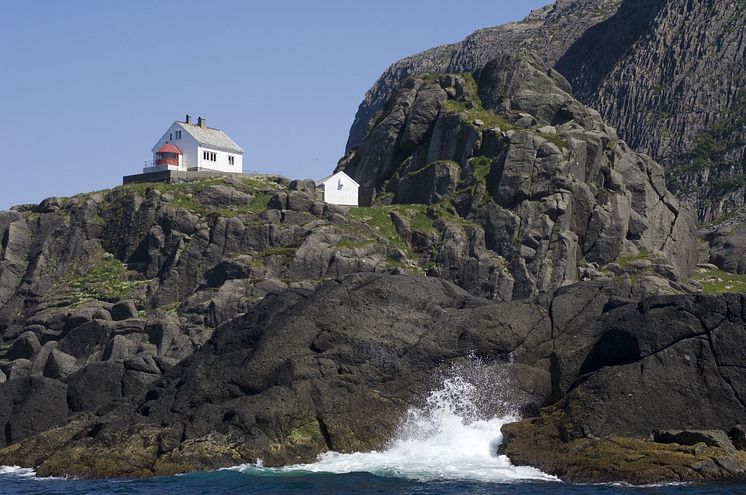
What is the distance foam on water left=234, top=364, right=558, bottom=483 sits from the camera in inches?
2109

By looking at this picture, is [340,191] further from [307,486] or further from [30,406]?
[307,486]

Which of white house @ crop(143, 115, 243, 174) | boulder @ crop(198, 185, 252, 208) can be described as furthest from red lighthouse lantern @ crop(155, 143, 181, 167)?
boulder @ crop(198, 185, 252, 208)

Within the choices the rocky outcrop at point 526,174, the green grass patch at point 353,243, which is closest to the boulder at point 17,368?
the green grass patch at point 353,243

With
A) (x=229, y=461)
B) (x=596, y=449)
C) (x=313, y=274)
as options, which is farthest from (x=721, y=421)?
(x=313, y=274)

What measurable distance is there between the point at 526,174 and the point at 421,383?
38.8m

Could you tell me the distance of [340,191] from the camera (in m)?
108

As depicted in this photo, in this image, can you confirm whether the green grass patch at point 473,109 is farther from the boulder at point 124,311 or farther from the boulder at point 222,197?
the boulder at point 124,311

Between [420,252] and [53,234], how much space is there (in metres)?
28.2

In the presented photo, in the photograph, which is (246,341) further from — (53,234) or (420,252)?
(53,234)

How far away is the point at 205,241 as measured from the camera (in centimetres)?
9381

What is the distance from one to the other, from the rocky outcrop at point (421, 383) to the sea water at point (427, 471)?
0.83 metres

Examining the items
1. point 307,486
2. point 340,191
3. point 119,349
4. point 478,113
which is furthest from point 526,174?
point 307,486

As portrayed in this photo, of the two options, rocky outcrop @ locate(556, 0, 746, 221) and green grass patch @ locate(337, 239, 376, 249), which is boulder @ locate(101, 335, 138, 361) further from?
rocky outcrop @ locate(556, 0, 746, 221)

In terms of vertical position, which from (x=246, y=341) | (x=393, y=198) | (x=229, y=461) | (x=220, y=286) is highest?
(x=393, y=198)
